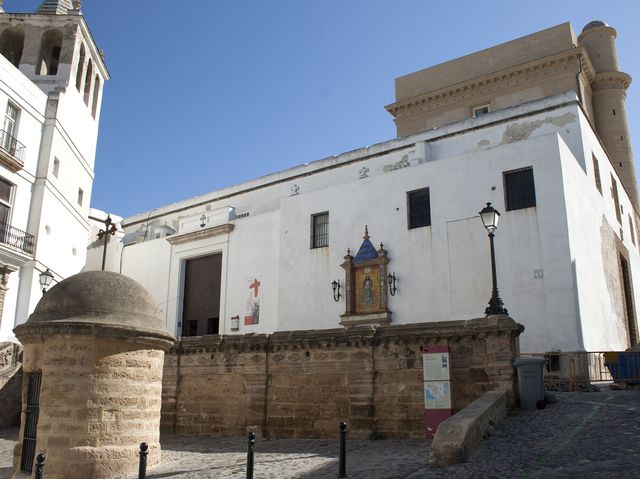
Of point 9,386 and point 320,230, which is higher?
point 320,230

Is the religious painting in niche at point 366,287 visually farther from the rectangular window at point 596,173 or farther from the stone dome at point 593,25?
the stone dome at point 593,25

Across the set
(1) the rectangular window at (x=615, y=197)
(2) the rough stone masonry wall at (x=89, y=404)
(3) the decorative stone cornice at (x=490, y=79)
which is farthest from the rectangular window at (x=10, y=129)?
(1) the rectangular window at (x=615, y=197)

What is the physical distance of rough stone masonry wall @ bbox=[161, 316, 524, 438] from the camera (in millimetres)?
11266

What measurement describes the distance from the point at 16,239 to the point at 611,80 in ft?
102

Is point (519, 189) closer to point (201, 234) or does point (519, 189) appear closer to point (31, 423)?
point (201, 234)

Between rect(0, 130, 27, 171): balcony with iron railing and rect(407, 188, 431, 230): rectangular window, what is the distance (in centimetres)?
1437

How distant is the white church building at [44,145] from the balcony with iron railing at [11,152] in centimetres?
3

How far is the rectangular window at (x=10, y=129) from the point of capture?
22.0m

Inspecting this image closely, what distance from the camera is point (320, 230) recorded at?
24875 millimetres

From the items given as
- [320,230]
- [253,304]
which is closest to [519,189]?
[320,230]

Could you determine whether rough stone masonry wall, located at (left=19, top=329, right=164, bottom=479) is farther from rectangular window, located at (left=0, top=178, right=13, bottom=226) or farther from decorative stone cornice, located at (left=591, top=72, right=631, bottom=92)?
decorative stone cornice, located at (left=591, top=72, right=631, bottom=92)

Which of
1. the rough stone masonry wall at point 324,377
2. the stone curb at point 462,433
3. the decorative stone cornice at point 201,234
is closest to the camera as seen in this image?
the stone curb at point 462,433

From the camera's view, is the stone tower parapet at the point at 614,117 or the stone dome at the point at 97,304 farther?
the stone tower parapet at the point at 614,117

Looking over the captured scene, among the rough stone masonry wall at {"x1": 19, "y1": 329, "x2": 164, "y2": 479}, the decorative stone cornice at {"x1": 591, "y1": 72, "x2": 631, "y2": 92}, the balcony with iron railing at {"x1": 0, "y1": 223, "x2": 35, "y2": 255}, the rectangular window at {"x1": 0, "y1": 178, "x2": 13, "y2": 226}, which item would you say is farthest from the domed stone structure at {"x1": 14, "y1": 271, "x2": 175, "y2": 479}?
the decorative stone cornice at {"x1": 591, "y1": 72, "x2": 631, "y2": 92}
